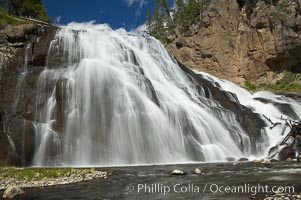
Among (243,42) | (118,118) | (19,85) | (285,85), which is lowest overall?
(118,118)

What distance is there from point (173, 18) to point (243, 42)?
21.5 metres

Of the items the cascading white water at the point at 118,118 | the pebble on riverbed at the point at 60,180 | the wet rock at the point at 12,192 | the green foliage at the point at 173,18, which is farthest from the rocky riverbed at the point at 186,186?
the green foliage at the point at 173,18

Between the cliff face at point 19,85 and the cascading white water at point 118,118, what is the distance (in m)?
0.66

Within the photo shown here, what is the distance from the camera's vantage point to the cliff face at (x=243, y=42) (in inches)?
2101

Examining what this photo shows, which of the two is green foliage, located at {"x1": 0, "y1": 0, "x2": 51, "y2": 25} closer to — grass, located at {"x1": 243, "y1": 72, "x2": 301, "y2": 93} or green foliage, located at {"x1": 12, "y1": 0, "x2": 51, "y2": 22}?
green foliage, located at {"x1": 12, "y1": 0, "x2": 51, "y2": 22}

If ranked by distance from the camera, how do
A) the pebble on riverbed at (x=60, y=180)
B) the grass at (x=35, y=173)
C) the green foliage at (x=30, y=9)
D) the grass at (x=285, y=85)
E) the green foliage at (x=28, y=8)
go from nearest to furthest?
the pebble on riverbed at (x=60, y=180)
the grass at (x=35, y=173)
the grass at (x=285, y=85)
the green foliage at (x=28, y=8)
the green foliage at (x=30, y=9)

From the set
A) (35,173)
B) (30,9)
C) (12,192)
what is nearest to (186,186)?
(12,192)

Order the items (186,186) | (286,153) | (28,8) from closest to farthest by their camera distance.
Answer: (186,186) < (286,153) < (28,8)

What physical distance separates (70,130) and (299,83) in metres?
36.1

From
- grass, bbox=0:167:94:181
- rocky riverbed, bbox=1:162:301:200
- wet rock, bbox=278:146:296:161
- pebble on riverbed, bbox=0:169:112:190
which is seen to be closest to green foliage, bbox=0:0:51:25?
grass, bbox=0:167:94:181

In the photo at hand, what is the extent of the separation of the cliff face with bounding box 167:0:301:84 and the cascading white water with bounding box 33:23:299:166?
2193cm

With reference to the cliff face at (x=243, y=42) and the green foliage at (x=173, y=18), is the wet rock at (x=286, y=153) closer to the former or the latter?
the cliff face at (x=243, y=42)

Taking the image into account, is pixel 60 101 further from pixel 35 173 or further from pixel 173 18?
pixel 173 18

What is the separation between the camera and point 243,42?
57.0m
